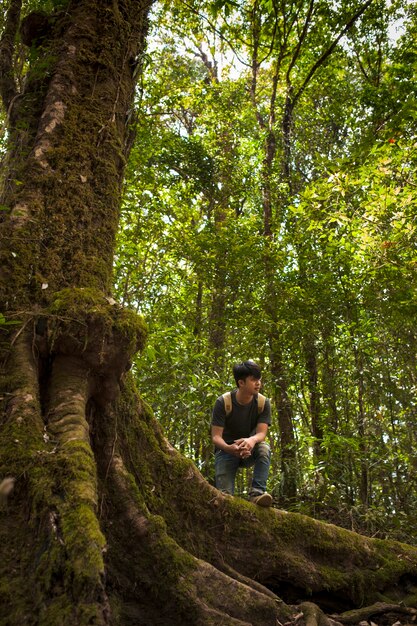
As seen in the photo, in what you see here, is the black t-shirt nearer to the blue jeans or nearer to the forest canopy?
the blue jeans

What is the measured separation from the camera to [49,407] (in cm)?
309

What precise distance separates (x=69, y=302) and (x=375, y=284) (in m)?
6.20

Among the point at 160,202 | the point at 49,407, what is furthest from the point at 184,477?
the point at 160,202

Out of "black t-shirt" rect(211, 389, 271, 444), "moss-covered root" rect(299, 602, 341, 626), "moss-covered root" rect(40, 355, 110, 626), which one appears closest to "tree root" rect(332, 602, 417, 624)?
"moss-covered root" rect(299, 602, 341, 626)

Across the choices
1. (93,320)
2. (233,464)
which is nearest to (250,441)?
(233,464)

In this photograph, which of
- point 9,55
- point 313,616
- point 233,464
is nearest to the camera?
point 313,616

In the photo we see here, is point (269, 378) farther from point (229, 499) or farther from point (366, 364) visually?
point (229, 499)

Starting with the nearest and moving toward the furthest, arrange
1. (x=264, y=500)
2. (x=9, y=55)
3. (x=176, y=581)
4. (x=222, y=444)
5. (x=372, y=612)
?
(x=176, y=581)
(x=372, y=612)
(x=264, y=500)
(x=222, y=444)
(x=9, y=55)

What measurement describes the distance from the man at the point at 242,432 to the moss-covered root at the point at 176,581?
5.33 feet

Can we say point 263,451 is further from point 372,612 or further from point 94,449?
point 94,449

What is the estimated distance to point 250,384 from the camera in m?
5.06

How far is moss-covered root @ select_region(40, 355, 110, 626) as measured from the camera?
81.0 inches

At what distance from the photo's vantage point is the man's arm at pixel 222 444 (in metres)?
4.85

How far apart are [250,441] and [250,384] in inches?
23.1
